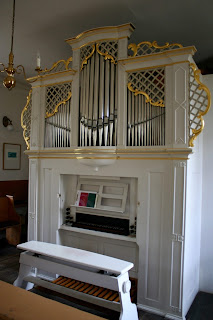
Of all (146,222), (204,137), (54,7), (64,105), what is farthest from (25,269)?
(54,7)

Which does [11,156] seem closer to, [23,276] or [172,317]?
[23,276]

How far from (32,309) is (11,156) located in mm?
5179

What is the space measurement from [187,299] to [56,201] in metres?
2.10

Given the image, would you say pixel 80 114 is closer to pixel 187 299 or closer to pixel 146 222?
pixel 146 222

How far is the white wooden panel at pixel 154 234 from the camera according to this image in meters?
3.09

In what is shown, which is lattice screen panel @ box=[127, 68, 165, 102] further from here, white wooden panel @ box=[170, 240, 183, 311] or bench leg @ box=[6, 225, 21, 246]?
bench leg @ box=[6, 225, 21, 246]

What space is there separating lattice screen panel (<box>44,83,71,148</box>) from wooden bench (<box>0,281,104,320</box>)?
8.36 feet

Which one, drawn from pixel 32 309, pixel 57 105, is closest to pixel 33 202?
pixel 57 105

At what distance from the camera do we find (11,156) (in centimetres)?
604

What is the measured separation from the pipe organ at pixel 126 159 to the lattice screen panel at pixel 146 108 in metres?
0.01

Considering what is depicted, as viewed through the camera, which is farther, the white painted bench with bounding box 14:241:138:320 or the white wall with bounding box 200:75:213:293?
the white wall with bounding box 200:75:213:293

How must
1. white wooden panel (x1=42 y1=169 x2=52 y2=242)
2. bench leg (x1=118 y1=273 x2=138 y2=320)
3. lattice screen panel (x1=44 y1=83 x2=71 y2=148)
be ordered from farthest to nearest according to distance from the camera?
white wooden panel (x1=42 y1=169 x2=52 y2=242), lattice screen panel (x1=44 y1=83 x2=71 y2=148), bench leg (x1=118 y1=273 x2=138 y2=320)

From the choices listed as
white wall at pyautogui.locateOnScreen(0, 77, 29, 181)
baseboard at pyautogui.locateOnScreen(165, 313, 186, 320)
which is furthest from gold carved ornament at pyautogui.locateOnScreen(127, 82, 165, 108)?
white wall at pyautogui.locateOnScreen(0, 77, 29, 181)

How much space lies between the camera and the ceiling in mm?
3023
